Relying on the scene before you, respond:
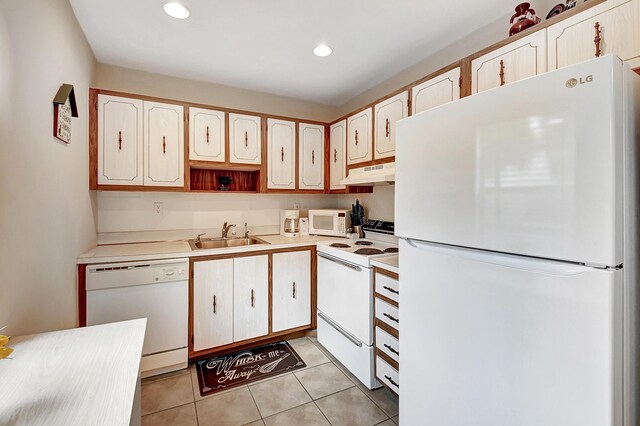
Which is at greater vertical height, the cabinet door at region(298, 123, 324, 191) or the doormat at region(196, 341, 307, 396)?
the cabinet door at region(298, 123, 324, 191)

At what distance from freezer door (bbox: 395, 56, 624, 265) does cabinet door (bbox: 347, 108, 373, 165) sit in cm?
133

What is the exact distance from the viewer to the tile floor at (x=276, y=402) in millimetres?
1743

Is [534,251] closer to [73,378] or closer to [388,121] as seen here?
[73,378]

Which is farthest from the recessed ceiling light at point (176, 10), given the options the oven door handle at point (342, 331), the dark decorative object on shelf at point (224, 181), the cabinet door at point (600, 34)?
the oven door handle at point (342, 331)

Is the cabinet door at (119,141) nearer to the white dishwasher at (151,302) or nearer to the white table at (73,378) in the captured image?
the white dishwasher at (151,302)

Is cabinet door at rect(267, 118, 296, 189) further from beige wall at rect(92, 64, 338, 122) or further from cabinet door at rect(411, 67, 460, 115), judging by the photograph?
cabinet door at rect(411, 67, 460, 115)

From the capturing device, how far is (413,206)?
1288 millimetres

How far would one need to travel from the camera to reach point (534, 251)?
88cm

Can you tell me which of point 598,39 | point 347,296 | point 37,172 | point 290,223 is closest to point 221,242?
point 290,223

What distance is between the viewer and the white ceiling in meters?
1.74

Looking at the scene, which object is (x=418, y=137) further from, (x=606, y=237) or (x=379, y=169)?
(x=379, y=169)

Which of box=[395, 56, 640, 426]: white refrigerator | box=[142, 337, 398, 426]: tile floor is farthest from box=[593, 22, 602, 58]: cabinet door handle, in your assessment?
box=[142, 337, 398, 426]: tile floor

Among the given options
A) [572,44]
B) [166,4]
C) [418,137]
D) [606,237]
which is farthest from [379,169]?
[166,4]

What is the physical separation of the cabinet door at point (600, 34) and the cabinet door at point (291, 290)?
2151 millimetres
